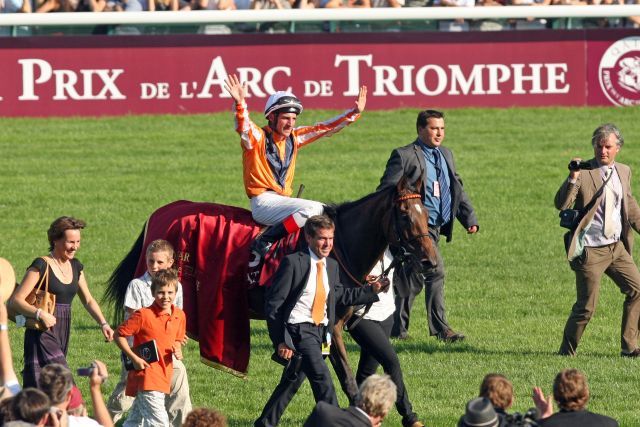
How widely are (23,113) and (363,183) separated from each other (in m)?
5.87

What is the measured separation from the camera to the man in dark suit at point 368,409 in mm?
8125

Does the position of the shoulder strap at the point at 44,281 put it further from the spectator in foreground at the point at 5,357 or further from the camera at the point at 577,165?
the camera at the point at 577,165

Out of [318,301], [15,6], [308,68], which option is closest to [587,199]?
[318,301]

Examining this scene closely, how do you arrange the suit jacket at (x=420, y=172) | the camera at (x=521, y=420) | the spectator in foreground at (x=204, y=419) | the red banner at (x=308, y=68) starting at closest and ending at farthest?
the spectator in foreground at (x=204, y=419), the camera at (x=521, y=420), the suit jacket at (x=420, y=172), the red banner at (x=308, y=68)

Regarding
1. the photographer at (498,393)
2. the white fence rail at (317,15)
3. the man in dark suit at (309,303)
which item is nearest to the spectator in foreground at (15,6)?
the white fence rail at (317,15)

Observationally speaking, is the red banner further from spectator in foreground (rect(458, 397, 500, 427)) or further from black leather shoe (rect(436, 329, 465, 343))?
spectator in foreground (rect(458, 397, 500, 427))

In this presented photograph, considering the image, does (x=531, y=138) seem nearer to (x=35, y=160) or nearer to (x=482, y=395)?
(x=35, y=160)

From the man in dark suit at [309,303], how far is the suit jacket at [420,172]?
3.10 meters

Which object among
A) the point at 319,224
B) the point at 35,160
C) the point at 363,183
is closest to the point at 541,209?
the point at 363,183

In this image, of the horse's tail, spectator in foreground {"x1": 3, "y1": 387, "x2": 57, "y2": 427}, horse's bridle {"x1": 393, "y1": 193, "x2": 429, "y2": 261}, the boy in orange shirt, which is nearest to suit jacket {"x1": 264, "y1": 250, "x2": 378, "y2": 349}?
the boy in orange shirt

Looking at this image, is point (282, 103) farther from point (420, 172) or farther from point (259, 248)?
point (420, 172)

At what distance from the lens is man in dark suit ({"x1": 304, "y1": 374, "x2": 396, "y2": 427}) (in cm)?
812

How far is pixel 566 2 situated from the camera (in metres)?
24.5

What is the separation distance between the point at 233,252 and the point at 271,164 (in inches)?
31.3
